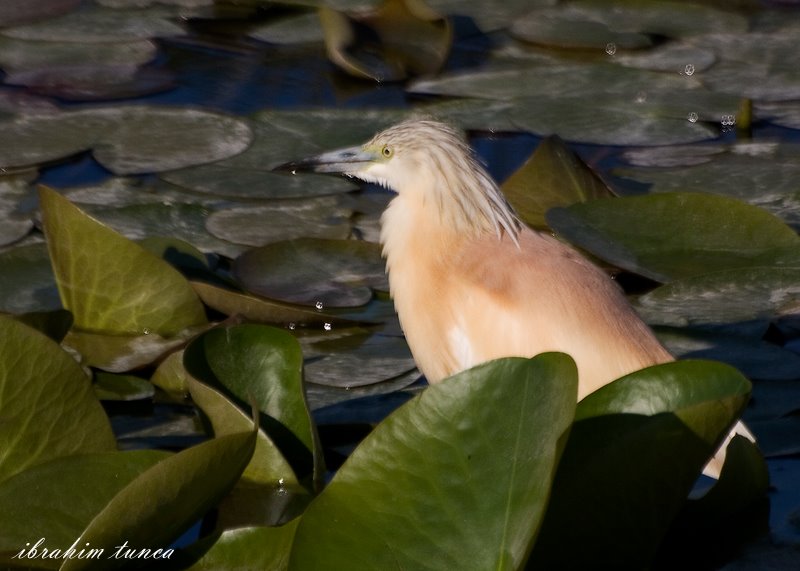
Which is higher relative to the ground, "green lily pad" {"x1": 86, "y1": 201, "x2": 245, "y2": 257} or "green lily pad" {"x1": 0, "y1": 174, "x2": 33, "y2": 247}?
"green lily pad" {"x1": 86, "y1": 201, "x2": 245, "y2": 257}

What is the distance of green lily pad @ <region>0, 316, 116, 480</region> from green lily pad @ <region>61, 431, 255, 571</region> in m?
0.30

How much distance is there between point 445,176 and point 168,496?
136 cm

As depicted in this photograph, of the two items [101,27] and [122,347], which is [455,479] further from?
[101,27]

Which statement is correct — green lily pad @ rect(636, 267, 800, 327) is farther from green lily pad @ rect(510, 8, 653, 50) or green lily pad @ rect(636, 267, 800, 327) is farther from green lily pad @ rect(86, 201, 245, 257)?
green lily pad @ rect(510, 8, 653, 50)

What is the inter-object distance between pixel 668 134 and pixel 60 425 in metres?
2.72

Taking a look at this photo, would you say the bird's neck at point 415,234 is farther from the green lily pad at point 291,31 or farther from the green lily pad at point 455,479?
the green lily pad at point 291,31

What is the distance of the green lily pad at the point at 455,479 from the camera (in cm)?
233

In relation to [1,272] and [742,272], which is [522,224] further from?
[1,272]

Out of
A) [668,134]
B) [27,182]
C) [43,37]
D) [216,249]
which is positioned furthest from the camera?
[43,37]

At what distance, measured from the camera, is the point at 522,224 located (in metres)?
3.63

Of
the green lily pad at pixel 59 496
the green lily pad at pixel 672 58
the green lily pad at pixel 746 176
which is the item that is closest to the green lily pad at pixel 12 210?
the green lily pad at pixel 59 496

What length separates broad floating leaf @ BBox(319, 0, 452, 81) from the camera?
17.9 feet

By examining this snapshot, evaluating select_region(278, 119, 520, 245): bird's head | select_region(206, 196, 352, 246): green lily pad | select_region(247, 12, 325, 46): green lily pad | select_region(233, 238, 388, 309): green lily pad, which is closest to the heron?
select_region(278, 119, 520, 245): bird's head

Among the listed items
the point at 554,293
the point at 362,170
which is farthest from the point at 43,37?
the point at 554,293
